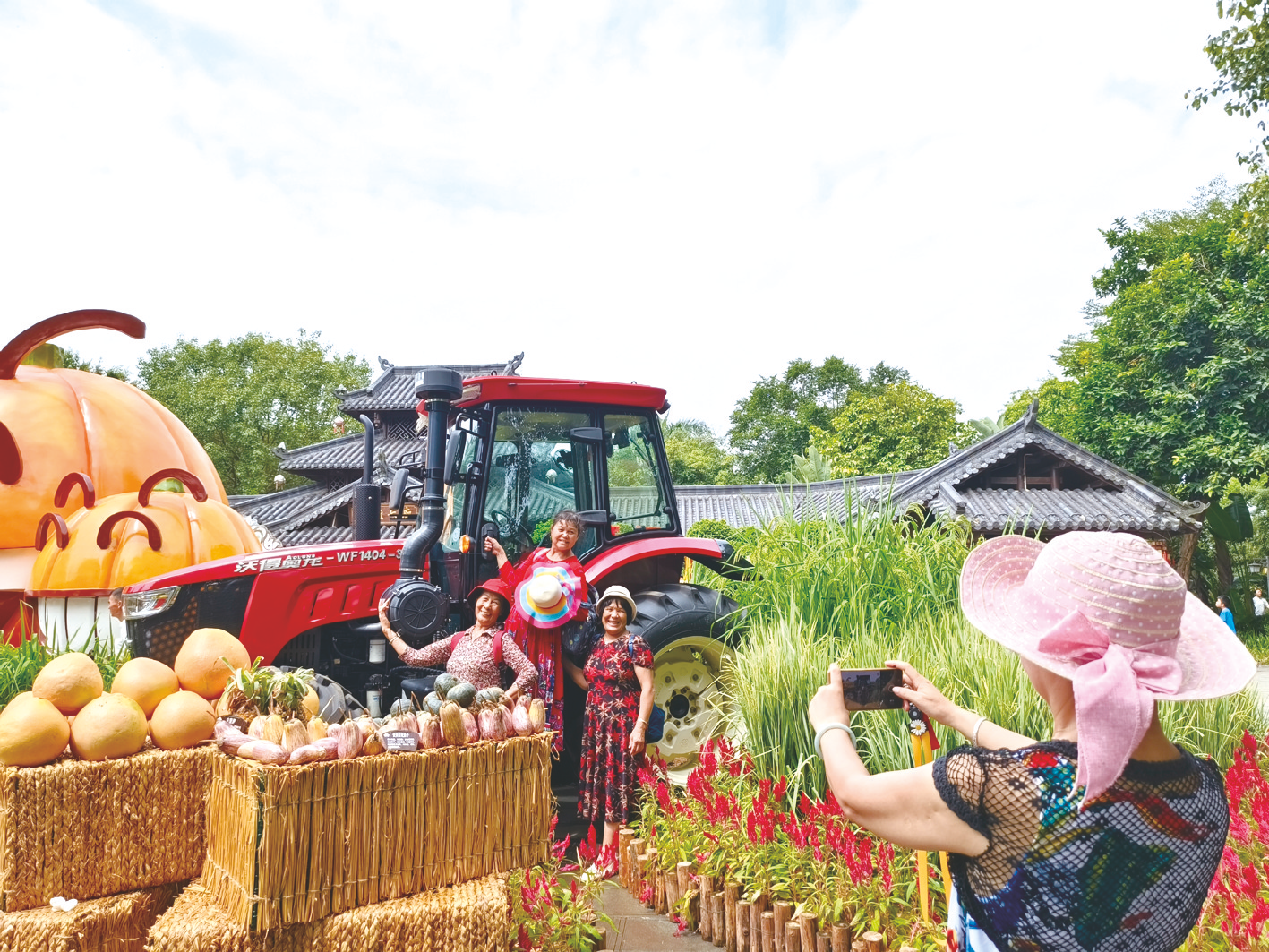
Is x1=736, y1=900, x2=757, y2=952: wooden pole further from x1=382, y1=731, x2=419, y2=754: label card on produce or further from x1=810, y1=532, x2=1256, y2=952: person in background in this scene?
x1=810, y1=532, x2=1256, y2=952: person in background

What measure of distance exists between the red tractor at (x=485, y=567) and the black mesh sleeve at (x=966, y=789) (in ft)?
11.0

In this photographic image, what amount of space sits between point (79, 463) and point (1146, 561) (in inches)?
260

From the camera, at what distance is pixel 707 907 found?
3.13 metres

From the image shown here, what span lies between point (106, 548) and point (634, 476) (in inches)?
125

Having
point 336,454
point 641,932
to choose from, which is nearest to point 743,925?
point 641,932

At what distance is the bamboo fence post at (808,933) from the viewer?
9.02 feet

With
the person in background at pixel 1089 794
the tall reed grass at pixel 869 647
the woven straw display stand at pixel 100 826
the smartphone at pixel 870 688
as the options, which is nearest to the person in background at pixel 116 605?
the woven straw display stand at pixel 100 826

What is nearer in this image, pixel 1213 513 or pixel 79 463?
pixel 79 463

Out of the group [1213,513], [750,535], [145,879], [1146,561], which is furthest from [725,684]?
[1213,513]

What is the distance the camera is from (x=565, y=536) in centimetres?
426

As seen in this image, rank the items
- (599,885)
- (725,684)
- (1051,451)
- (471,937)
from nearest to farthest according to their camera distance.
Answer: (471,937)
(599,885)
(725,684)
(1051,451)

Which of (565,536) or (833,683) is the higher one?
(565,536)

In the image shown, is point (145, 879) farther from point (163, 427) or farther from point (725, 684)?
point (163, 427)

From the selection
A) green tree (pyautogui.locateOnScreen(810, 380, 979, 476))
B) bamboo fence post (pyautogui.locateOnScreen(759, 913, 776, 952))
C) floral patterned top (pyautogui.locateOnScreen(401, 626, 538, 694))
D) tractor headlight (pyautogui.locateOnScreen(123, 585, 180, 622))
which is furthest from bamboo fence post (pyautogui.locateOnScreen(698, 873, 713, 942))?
green tree (pyautogui.locateOnScreen(810, 380, 979, 476))
